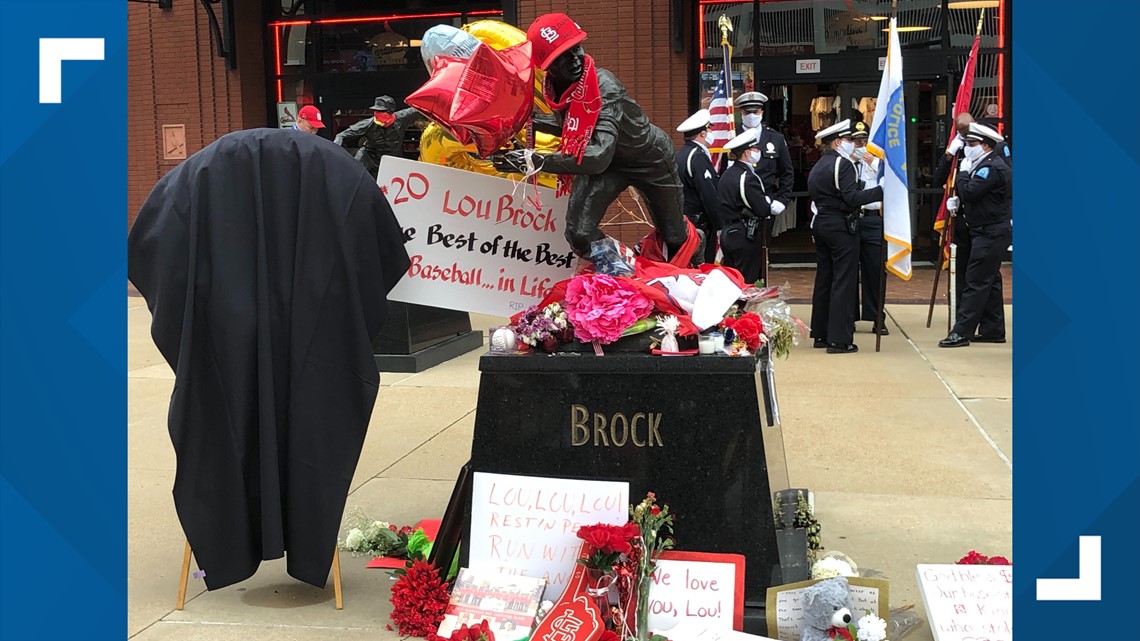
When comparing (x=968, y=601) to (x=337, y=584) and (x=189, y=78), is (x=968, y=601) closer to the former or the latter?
(x=337, y=584)

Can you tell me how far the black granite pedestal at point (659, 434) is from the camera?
4078 mm

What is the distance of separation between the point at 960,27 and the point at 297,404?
1325 centimetres

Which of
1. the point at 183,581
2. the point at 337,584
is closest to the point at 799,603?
the point at 337,584

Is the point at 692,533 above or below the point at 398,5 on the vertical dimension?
below

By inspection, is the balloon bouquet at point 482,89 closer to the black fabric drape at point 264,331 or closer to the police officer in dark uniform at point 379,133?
the black fabric drape at point 264,331

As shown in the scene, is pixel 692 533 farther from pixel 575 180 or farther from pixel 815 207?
pixel 815 207

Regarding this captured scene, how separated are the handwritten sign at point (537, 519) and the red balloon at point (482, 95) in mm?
1240

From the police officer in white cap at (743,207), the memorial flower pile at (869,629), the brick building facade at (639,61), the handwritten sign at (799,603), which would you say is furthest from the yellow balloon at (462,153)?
the brick building facade at (639,61)

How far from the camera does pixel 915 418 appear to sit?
758 cm

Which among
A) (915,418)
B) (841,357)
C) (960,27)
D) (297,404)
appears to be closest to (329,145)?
(297,404)

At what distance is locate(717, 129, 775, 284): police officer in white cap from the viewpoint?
1042 cm

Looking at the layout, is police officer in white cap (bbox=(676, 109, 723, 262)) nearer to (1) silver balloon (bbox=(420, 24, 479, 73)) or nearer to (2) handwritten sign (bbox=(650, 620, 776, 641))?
(1) silver balloon (bbox=(420, 24, 479, 73))

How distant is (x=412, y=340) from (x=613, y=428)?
558 cm

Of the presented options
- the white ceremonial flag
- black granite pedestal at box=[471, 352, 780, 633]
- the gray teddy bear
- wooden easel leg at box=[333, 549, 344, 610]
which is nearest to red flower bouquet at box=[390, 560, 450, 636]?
wooden easel leg at box=[333, 549, 344, 610]
